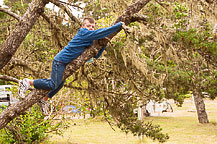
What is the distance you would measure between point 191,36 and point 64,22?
241 centimetres

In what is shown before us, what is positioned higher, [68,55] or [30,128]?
[68,55]

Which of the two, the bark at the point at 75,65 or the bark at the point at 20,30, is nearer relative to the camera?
the bark at the point at 75,65

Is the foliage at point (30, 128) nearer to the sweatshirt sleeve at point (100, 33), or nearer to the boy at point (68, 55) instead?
the boy at point (68, 55)

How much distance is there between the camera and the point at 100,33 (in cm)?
340

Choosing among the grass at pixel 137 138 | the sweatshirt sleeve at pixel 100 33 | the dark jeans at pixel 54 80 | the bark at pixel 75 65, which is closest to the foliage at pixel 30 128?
the grass at pixel 137 138

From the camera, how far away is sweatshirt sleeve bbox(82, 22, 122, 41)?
3343 millimetres

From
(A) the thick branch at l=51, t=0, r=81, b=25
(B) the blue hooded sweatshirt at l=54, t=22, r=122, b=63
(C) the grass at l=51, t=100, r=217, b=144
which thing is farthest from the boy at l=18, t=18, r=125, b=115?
(C) the grass at l=51, t=100, r=217, b=144

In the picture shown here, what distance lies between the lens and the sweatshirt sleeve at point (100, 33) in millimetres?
3343

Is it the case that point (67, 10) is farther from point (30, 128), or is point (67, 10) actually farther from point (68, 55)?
point (30, 128)

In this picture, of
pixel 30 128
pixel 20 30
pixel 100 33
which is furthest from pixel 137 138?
pixel 100 33

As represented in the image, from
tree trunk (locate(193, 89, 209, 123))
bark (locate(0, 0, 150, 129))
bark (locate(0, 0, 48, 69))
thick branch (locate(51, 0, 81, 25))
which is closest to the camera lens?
bark (locate(0, 0, 150, 129))

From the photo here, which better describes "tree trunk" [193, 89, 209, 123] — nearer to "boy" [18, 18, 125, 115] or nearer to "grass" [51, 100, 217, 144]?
"grass" [51, 100, 217, 144]

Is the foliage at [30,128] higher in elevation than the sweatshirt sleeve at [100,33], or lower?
lower

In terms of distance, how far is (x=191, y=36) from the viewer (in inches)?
169
